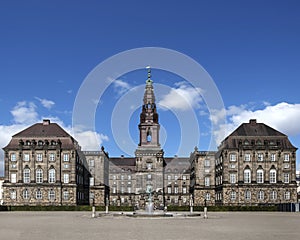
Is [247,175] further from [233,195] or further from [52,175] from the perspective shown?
[52,175]

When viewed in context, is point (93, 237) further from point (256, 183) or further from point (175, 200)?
point (175, 200)

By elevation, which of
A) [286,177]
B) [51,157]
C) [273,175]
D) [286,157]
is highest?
[51,157]

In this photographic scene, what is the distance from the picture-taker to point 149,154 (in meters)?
130

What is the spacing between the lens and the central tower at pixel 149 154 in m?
130

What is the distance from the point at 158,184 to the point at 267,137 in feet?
145

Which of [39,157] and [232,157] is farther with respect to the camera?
[232,157]

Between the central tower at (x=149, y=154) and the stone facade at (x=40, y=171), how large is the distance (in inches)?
1426

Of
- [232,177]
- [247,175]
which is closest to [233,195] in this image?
[232,177]

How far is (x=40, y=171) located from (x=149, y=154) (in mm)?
40656

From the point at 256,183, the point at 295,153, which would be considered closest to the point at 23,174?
the point at 256,183

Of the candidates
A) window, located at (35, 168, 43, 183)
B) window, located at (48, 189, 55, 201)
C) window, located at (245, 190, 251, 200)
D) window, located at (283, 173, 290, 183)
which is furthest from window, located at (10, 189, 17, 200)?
window, located at (283, 173, 290, 183)

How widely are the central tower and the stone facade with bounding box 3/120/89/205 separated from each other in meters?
36.2

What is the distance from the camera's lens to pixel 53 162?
312 ft

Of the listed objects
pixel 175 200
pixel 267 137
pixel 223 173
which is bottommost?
pixel 175 200
